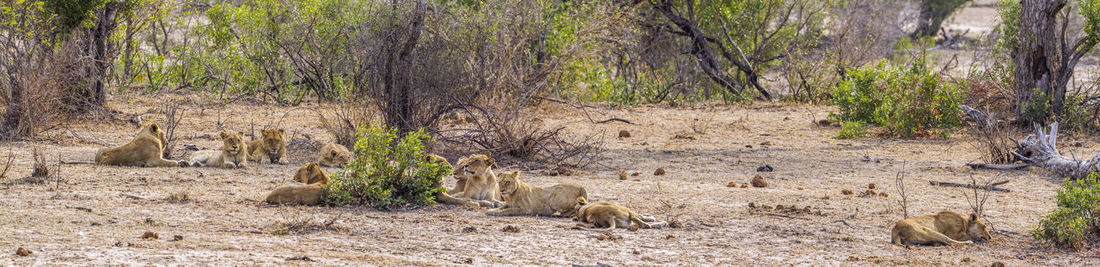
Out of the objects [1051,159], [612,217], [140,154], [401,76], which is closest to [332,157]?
[401,76]

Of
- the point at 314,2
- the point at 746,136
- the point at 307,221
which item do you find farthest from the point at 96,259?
the point at 314,2

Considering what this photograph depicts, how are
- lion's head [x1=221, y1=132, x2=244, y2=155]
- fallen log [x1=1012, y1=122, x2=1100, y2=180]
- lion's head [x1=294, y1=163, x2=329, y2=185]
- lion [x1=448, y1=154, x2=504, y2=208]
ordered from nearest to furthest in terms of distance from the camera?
lion [x1=448, y1=154, x2=504, y2=208] → lion's head [x1=294, y1=163, x2=329, y2=185] → lion's head [x1=221, y1=132, x2=244, y2=155] → fallen log [x1=1012, y1=122, x2=1100, y2=180]

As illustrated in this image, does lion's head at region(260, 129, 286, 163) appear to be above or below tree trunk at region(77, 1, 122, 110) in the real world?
below

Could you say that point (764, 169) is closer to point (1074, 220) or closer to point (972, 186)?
point (972, 186)

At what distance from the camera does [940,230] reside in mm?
7457

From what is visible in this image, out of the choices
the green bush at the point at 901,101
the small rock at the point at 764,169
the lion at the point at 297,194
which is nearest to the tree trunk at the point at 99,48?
the lion at the point at 297,194

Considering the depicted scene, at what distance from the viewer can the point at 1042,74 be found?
52.0ft

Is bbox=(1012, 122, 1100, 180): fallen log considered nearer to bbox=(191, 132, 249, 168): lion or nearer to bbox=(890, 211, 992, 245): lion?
bbox=(890, 211, 992, 245): lion

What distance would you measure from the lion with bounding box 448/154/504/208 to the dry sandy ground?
269mm

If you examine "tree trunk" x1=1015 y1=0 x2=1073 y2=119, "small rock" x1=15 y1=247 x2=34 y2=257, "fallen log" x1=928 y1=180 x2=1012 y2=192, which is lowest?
"fallen log" x1=928 y1=180 x2=1012 y2=192

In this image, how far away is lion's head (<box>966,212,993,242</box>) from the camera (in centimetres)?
746

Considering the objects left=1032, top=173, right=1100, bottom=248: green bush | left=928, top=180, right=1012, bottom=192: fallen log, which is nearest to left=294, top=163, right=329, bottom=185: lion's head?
left=1032, top=173, right=1100, bottom=248: green bush

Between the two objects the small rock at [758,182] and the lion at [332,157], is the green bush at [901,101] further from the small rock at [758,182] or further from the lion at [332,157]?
the lion at [332,157]

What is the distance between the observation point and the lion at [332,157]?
1128 cm
